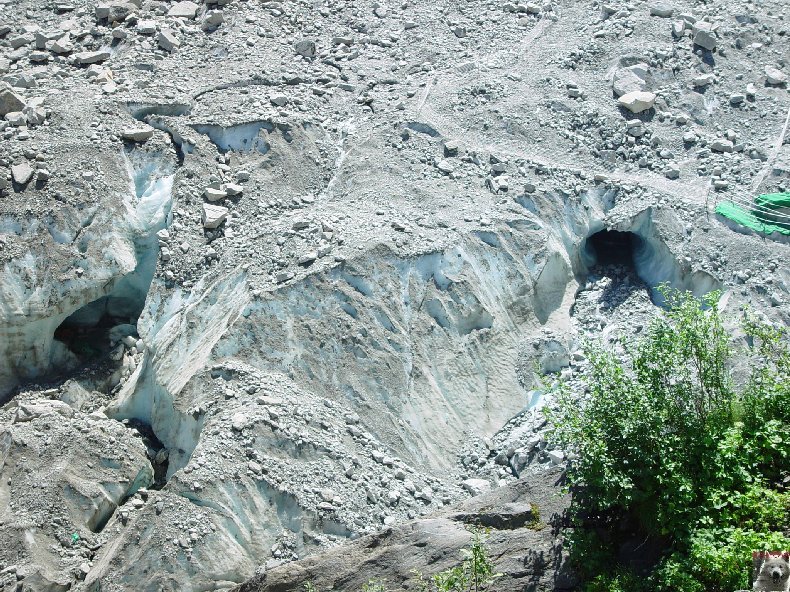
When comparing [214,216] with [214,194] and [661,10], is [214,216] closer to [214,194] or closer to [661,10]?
[214,194]

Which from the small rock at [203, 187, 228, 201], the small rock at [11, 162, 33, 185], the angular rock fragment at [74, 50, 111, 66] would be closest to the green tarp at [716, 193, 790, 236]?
the small rock at [203, 187, 228, 201]

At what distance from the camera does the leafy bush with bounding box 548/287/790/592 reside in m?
15.2

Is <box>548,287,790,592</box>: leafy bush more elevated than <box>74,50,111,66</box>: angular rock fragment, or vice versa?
<box>548,287,790,592</box>: leafy bush

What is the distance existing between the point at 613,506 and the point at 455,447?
211 inches

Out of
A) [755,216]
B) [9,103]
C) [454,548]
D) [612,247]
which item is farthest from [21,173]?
[755,216]

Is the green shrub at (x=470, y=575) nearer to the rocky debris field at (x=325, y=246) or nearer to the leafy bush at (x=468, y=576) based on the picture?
the leafy bush at (x=468, y=576)

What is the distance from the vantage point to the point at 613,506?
16.5 meters

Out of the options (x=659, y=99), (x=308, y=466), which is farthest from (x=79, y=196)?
(x=659, y=99)

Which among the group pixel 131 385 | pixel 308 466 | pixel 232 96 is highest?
pixel 232 96

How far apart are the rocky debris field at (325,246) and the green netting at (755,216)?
183 mm

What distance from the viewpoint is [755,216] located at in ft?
78.9

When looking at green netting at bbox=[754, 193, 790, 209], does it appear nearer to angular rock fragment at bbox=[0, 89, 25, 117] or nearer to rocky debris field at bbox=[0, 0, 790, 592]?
rocky debris field at bbox=[0, 0, 790, 592]

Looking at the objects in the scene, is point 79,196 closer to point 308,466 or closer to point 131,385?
point 131,385

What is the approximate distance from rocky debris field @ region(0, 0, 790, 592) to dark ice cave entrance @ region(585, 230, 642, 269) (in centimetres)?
6
